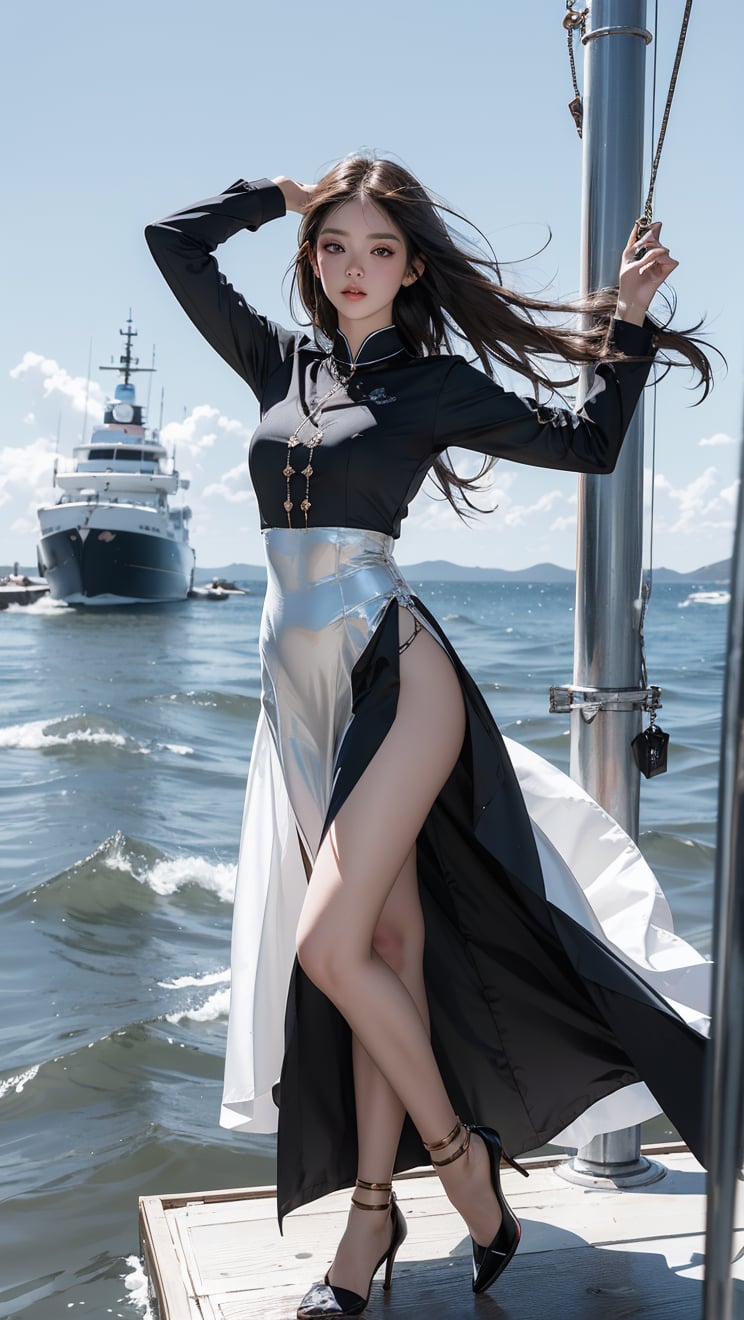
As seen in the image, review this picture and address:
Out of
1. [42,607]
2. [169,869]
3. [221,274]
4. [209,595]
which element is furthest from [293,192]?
[209,595]

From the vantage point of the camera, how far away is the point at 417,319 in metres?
2.45

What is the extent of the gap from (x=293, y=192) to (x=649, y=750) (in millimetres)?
1234

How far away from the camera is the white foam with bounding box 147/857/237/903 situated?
7.13m

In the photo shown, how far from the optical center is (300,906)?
2328 millimetres

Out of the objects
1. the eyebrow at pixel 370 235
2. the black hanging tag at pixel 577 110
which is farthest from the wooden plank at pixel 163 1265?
the black hanging tag at pixel 577 110

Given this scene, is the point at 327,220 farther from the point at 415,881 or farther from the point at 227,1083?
the point at 227,1083

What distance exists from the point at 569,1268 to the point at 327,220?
183 cm

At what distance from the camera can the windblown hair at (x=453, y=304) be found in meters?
2.29

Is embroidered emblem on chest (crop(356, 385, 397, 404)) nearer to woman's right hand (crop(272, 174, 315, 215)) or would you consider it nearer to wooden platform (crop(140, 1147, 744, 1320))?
woman's right hand (crop(272, 174, 315, 215))

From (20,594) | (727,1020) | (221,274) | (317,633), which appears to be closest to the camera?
(727,1020)

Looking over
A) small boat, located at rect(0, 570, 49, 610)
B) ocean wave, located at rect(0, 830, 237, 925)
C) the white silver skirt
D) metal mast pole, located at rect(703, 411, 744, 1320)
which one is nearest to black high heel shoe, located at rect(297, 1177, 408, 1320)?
the white silver skirt

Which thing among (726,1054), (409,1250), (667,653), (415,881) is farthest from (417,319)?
(667,653)

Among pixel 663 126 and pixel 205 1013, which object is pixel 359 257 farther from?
pixel 205 1013

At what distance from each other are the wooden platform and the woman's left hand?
1515mm
